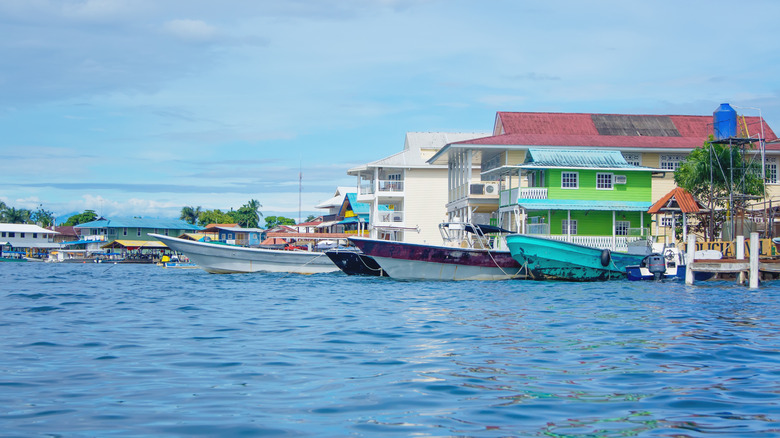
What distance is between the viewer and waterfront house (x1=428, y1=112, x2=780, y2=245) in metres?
38.5

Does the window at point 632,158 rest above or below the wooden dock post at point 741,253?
above

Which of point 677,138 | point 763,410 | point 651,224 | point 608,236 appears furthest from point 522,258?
point 763,410

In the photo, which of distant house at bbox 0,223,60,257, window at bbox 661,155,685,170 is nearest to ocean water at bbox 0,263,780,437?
window at bbox 661,155,685,170

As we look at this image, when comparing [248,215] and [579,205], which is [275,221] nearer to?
[248,215]

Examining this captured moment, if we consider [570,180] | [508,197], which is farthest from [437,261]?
[570,180]

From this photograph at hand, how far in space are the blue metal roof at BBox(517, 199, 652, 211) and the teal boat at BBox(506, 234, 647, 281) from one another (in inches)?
202

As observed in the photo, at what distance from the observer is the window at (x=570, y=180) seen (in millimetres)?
35438

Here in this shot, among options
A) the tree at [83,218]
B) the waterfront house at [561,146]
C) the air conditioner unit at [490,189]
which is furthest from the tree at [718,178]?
the tree at [83,218]

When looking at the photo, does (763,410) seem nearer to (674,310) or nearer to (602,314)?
(602,314)

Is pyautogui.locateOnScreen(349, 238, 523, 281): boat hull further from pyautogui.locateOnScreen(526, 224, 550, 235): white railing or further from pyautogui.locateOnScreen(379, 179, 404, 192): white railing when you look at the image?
pyautogui.locateOnScreen(379, 179, 404, 192): white railing

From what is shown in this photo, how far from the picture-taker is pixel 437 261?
28328 millimetres

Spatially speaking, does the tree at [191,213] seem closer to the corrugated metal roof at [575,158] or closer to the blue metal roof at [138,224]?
the blue metal roof at [138,224]

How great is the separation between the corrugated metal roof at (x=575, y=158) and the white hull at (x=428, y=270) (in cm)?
826

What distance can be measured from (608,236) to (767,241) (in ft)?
28.8
